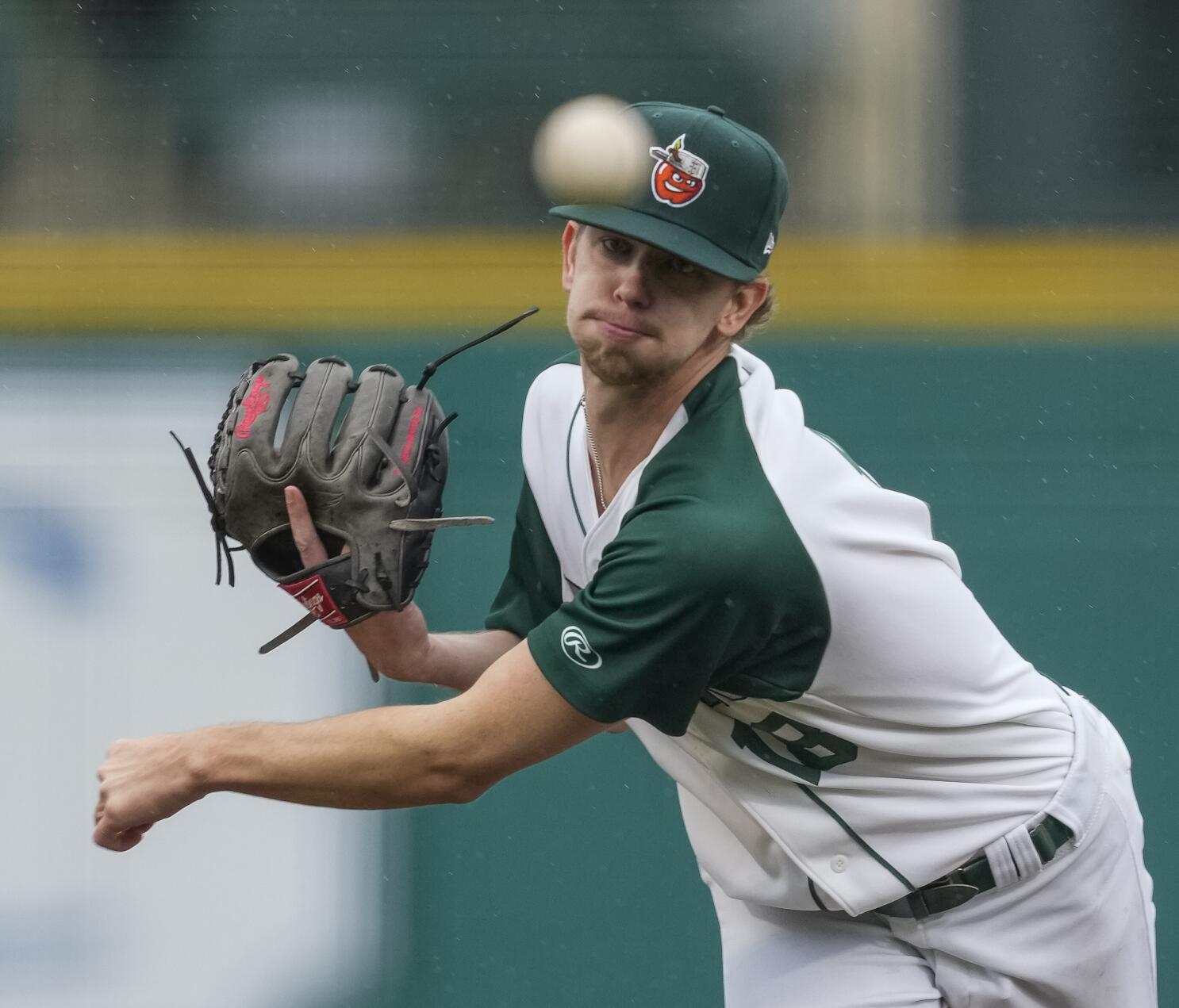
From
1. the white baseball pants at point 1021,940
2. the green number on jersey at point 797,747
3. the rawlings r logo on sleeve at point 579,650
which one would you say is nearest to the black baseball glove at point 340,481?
the rawlings r logo on sleeve at point 579,650

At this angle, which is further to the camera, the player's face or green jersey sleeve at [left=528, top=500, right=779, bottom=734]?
the player's face

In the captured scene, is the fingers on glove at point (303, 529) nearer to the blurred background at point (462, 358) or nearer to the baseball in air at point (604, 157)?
the baseball in air at point (604, 157)

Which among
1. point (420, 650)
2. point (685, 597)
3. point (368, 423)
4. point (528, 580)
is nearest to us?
point (685, 597)

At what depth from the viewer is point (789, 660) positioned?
2.01 meters

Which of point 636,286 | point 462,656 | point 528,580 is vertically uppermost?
point 636,286

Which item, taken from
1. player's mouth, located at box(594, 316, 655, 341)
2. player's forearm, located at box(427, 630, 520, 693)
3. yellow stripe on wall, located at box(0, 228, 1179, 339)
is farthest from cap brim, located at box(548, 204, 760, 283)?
A: yellow stripe on wall, located at box(0, 228, 1179, 339)

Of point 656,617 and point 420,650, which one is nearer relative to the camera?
point 656,617

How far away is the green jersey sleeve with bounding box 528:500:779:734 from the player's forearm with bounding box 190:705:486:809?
0.18 metres

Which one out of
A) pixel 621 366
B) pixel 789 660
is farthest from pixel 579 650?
pixel 621 366

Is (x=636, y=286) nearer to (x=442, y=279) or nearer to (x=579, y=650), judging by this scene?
(x=579, y=650)

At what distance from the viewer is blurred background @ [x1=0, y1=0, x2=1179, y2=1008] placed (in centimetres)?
354

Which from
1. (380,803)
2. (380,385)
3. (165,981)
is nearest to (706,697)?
(380,803)

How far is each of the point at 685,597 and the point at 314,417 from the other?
661 millimetres

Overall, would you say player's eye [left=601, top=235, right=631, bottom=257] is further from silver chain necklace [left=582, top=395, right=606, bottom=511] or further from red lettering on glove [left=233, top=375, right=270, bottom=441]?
red lettering on glove [left=233, top=375, right=270, bottom=441]
